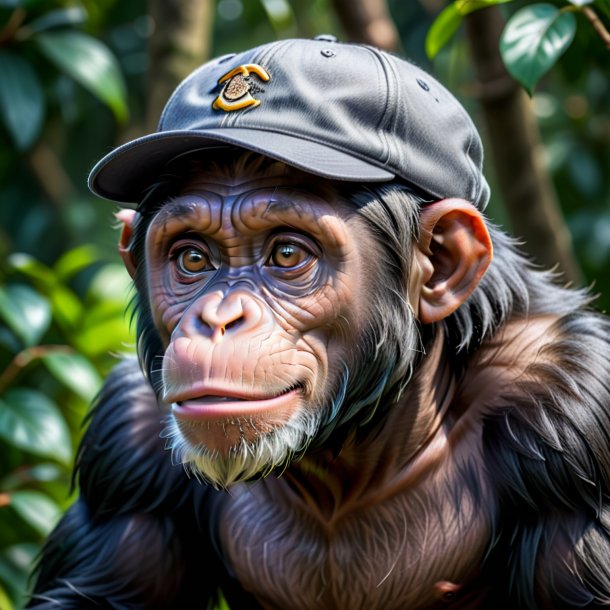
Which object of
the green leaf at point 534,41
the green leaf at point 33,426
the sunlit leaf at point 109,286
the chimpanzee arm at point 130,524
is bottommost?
the sunlit leaf at point 109,286

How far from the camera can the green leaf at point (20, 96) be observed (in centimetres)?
370

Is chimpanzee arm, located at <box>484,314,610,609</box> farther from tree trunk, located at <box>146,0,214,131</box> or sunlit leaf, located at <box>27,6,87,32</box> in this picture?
sunlit leaf, located at <box>27,6,87,32</box>

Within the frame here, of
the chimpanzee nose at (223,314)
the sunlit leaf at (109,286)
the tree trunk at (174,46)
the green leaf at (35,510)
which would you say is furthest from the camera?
the sunlit leaf at (109,286)

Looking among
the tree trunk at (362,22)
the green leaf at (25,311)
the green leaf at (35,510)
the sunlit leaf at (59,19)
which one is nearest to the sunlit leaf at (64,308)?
the green leaf at (25,311)

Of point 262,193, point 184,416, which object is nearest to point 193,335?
point 184,416

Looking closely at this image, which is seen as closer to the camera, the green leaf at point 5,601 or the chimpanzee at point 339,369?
the chimpanzee at point 339,369

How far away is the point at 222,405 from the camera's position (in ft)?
5.63

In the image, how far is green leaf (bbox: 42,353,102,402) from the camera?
3.18 meters

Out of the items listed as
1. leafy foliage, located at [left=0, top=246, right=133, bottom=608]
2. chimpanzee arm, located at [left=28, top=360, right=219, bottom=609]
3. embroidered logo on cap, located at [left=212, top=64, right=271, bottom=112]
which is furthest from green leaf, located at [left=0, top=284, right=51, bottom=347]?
embroidered logo on cap, located at [left=212, top=64, right=271, bottom=112]

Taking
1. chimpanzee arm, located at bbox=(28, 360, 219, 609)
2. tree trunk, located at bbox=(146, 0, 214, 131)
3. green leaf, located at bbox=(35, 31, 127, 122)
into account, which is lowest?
chimpanzee arm, located at bbox=(28, 360, 219, 609)

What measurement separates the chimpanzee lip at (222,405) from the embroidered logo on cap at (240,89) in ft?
1.49

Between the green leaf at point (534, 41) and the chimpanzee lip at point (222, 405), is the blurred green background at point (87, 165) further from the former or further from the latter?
the chimpanzee lip at point (222, 405)

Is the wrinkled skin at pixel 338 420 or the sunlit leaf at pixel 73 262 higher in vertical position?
the wrinkled skin at pixel 338 420

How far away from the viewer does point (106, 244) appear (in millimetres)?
5117
